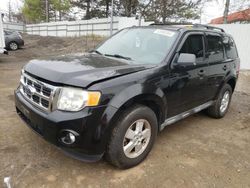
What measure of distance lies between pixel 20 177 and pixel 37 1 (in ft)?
143

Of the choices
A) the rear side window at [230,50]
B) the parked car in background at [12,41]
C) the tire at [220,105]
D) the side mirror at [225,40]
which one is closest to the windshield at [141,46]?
the side mirror at [225,40]

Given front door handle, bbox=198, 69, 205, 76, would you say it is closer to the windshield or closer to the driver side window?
the driver side window

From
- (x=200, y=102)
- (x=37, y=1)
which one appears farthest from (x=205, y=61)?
(x=37, y=1)

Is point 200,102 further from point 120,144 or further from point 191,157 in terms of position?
point 120,144

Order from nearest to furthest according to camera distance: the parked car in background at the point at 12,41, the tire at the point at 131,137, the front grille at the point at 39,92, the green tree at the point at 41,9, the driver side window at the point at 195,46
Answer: the front grille at the point at 39,92, the tire at the point at 131,137, the driver side window at the point at 195,46, the parked car in background at the point at 12,41, the green tree at the point at 41,9

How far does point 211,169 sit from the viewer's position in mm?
3139

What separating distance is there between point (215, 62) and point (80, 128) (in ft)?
9.73

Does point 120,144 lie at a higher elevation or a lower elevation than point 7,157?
higher

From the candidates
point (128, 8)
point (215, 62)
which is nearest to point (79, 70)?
point (215, 62)

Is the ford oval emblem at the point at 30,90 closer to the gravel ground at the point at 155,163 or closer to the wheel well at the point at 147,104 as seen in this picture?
the gravel ground at the point at 155,163

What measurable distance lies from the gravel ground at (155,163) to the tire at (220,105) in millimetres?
458

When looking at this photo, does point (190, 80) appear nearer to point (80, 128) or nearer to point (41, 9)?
point (80, 128)

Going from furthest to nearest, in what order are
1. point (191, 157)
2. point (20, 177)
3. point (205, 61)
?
1. point (205, 61)
2. point (191, 157)
3. point (20, 177)

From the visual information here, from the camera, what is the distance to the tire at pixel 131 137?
272 cm
